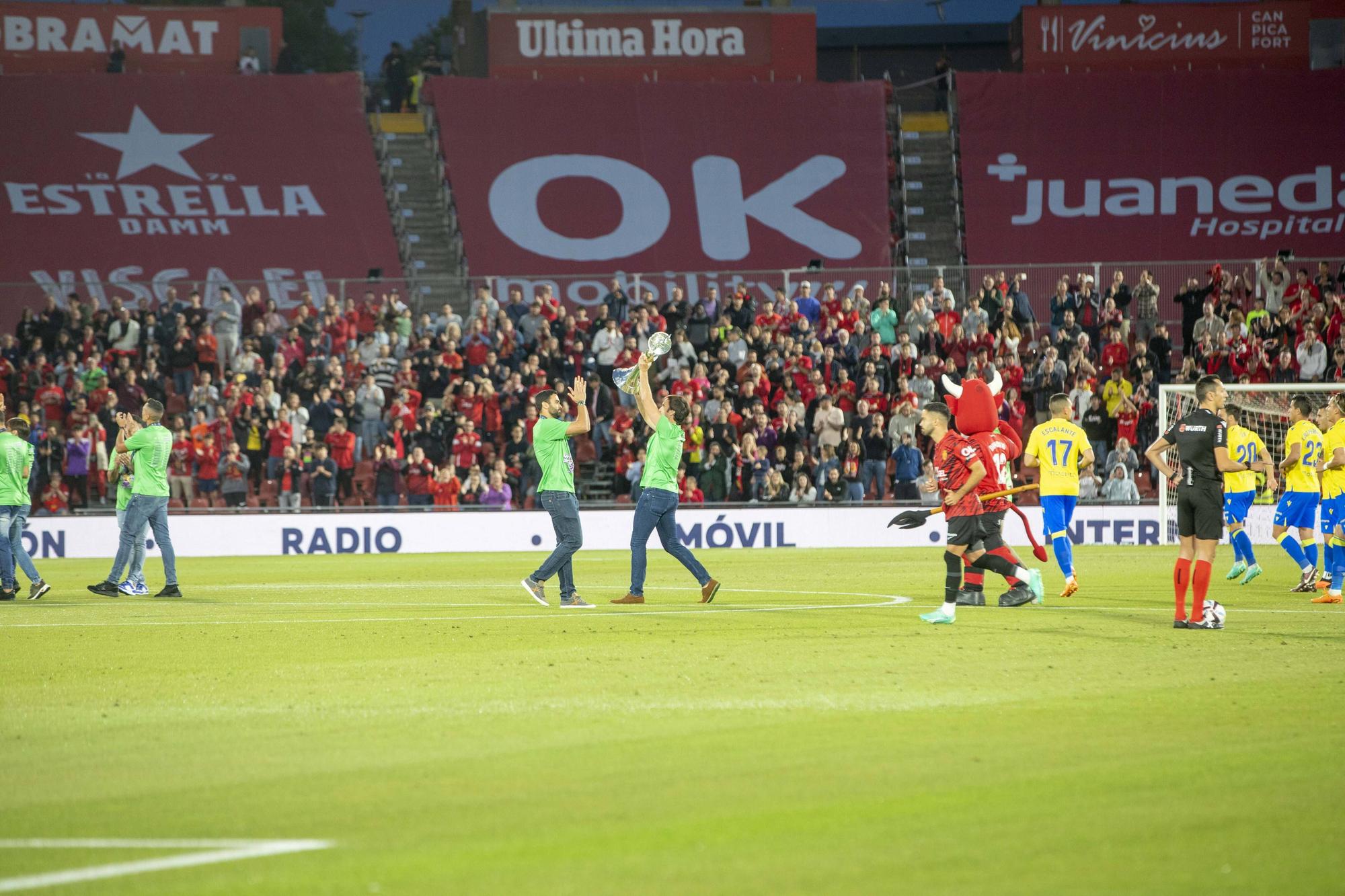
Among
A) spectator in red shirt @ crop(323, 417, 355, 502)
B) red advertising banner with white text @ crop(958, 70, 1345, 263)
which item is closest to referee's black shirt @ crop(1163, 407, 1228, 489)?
spectator in red shirt @ crop(323, 417, 355, 502)

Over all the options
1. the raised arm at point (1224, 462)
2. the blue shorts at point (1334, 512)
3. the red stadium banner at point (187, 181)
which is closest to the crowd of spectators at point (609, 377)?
the red stadium banner at point (187, 181)

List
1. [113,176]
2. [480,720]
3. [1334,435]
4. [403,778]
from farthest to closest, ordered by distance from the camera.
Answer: [113,176], [1334,435], [480,720], [403,778]

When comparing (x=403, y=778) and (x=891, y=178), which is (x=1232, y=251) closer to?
(x=891, y=178)

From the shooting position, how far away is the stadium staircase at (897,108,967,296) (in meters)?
42.6

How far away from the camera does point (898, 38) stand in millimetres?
60688

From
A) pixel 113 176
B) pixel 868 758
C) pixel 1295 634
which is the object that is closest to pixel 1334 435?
pixel 1295 634

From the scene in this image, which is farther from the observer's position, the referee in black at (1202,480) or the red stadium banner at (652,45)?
the red stadium banner at (652,45)

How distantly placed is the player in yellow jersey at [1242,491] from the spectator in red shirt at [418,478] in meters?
15.4

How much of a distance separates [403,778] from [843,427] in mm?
23950

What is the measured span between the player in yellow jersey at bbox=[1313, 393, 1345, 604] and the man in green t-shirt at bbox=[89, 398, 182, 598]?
534 inches

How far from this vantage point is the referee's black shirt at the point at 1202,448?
43.8 ft

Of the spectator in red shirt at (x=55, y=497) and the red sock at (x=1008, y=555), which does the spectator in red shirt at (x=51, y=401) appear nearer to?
the spectator in red shirt at (x=55, y=497)

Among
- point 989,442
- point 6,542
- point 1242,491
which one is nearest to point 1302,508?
point 1242,491

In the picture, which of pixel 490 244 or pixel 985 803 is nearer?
pixel 985 803
